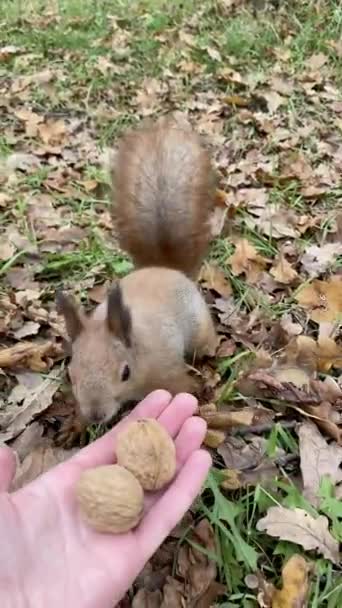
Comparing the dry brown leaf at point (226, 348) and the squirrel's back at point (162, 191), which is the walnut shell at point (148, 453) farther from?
the squirrel's back at point (162, 191)

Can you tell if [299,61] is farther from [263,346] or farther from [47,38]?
[263,346]

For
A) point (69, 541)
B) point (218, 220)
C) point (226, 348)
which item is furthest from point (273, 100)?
point (69, 541)

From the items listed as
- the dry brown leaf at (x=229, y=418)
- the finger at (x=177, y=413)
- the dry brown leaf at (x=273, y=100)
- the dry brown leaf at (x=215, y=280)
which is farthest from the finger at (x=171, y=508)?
the dry brown leaf at (x=273, y=100)

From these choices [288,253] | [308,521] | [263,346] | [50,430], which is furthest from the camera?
→ [288,253]

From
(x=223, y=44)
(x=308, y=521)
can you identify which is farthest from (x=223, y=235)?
(x=223, y=44)

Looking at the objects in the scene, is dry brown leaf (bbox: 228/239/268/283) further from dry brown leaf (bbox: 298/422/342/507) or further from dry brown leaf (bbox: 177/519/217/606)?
dry brown leaf (bbox: 177/519/217/606)

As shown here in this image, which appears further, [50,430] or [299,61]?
[299,61]
